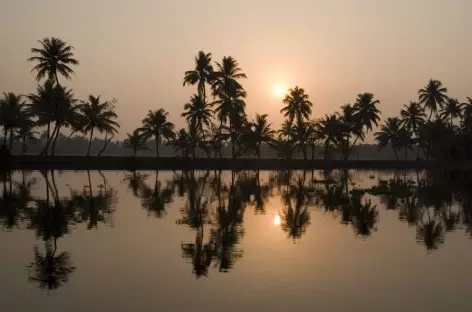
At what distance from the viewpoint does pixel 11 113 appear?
5481 cm

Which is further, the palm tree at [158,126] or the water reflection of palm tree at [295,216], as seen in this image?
the palm tree at [158,126]

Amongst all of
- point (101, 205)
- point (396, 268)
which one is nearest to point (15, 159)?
point (101, 205)

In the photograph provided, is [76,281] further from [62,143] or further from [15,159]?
[62,143]

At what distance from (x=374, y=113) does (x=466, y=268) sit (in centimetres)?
7041

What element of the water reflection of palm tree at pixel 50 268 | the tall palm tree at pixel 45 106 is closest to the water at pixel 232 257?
the water reflection of palm tree at pixel 50 268

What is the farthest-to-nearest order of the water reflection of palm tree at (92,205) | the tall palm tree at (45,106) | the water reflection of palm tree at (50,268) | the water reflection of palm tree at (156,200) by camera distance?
the tall palm tree at (45,106), the water reflection of palm tree at (156,200), the water reflection of palm tree at (92,205), the water reflection of palm tree at (50,268)

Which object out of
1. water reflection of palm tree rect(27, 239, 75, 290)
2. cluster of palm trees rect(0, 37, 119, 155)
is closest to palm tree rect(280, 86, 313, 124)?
cluster of palm trees rect(0, 37, 119, 155)

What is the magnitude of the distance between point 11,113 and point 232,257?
51238mm

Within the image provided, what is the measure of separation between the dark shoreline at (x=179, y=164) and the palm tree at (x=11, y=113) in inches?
154

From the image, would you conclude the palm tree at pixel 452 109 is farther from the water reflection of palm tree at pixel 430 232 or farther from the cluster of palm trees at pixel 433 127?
the water reflection of palm tree at pixel 430 232

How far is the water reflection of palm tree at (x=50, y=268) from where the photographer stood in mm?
9008

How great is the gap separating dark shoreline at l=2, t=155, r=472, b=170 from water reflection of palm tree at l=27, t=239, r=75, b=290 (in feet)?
142

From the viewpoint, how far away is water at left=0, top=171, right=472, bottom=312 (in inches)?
322

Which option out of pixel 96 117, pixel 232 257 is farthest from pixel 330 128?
pixel 232 257
